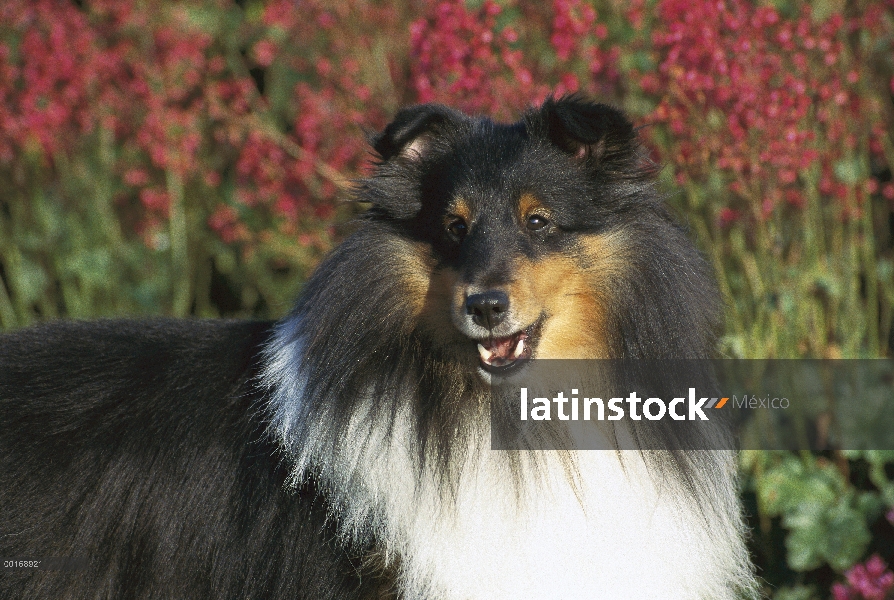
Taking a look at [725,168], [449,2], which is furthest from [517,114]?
[725,168]

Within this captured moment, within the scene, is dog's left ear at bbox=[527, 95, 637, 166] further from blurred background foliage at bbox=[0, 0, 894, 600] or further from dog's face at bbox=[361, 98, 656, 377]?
blurred background foliage at bbox=[0, 0, 894, 600]

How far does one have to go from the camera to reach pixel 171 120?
5.73m

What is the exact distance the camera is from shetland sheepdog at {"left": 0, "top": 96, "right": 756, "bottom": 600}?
2.93 meters

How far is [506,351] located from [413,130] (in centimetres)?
74

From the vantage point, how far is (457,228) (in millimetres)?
2975

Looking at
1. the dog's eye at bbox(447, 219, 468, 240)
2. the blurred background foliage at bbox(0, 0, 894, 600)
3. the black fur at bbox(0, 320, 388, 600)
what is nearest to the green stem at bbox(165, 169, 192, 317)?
the blurred background foliage at bbox(0, 0, 894, 600)

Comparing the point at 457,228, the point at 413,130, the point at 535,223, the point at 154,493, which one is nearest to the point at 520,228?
the point at 535,223

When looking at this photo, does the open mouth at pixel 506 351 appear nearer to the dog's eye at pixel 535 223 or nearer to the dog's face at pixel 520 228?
the dog's face at pixel 520 228

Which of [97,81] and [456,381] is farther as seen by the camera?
[97,81]

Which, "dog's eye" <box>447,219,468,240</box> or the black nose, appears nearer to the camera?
the black nose

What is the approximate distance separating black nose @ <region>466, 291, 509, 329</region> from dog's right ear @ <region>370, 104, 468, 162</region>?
617 millimetres

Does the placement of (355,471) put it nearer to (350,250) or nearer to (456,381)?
(456,381)

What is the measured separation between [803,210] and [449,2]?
1.85 m

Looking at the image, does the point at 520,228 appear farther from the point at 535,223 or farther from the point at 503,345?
the point at 503,345
